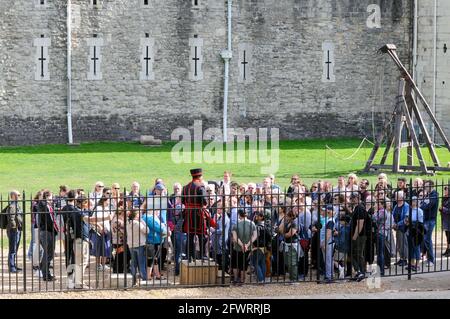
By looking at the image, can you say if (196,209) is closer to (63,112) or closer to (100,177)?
(100,177)

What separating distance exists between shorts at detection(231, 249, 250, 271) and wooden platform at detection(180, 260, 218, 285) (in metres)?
0.44

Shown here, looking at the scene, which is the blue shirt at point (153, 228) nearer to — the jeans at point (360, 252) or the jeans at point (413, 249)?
the jeans at point (360, 252)

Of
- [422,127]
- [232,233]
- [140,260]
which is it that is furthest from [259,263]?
[422,127]

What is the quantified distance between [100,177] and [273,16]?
11.8 meters

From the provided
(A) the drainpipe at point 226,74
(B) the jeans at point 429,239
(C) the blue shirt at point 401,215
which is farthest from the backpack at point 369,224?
(A) the drainpipe at point 226,74

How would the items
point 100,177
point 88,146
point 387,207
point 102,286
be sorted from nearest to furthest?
point 102,286 < point 387,207 < point 100,177 < point 88,146

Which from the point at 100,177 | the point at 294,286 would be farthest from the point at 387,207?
the point at 100,177

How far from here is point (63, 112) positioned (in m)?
38.6

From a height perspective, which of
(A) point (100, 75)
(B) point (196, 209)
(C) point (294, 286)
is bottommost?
(C) point (294, 286)

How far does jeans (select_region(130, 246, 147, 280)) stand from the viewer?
1848 cm

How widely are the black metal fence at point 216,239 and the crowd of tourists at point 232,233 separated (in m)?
0.02

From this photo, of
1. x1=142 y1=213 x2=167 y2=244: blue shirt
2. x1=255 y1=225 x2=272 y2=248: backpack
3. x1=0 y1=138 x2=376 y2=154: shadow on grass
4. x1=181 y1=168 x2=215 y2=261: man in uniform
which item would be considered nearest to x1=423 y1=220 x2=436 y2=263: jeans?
x1=255 y1=225 x2=272 y2=248: backpack

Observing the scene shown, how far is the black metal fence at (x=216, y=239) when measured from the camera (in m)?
18.5

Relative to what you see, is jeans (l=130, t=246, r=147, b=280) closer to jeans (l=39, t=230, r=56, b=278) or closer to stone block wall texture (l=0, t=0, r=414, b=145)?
jeans (l=39, t=230, r=56, b=278)
